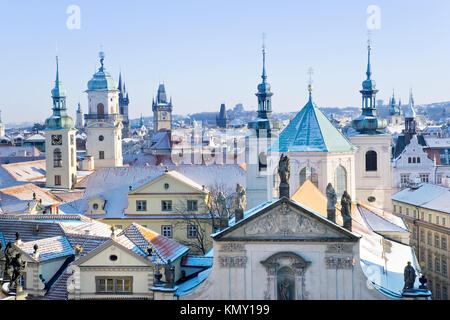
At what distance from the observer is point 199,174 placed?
63250mm

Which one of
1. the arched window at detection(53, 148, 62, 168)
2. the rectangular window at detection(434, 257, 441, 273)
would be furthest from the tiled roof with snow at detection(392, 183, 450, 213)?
the arched window at detection(53, 148, 62, 168)

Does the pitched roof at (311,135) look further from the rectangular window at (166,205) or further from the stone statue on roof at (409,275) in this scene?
the stone statue on roof at (409,275)

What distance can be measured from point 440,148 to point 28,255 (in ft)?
281

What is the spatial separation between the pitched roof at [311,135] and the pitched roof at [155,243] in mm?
17701

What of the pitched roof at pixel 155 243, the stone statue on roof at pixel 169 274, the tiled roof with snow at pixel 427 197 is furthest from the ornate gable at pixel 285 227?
the tiled roof with snow at pixel 427 197

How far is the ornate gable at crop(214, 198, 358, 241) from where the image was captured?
1137 inches

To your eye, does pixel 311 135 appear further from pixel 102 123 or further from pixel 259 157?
pixel 102 123

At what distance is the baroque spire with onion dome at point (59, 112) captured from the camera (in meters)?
72.0

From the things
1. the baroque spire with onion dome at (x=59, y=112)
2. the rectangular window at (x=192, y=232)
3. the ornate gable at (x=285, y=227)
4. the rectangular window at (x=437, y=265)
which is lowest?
the rectangular window at (x=437, y=265)

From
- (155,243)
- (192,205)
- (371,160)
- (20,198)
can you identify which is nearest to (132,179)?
(192,205)

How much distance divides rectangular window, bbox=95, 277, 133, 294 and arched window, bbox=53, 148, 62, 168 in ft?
137

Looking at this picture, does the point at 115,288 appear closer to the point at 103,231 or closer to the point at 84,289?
the point at 84,289

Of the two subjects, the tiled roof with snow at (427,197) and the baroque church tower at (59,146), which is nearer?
the tiled roof with snow at (427,197)

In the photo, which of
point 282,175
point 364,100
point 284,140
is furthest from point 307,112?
point 282,175
